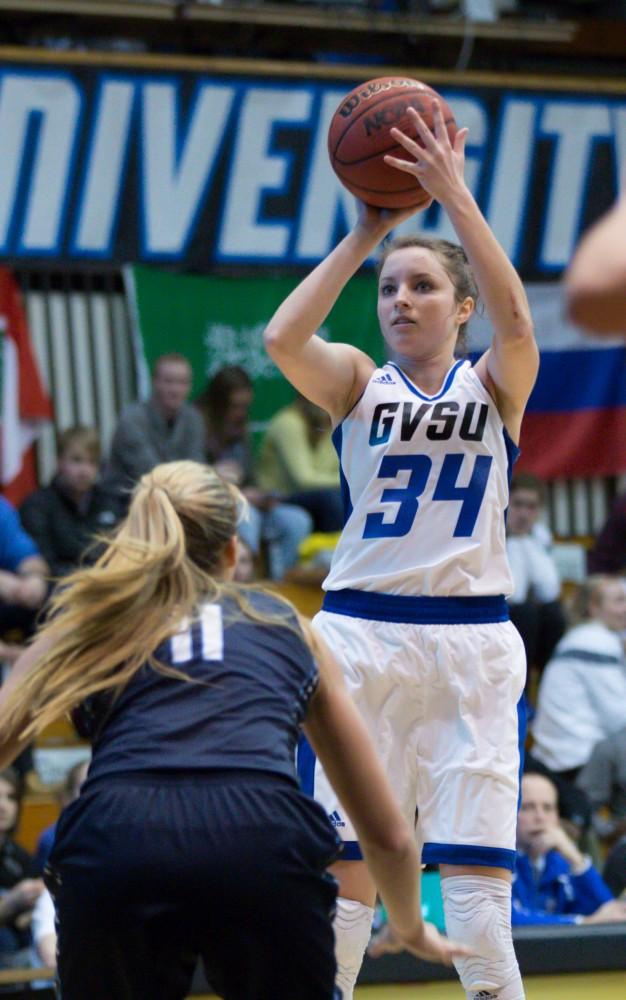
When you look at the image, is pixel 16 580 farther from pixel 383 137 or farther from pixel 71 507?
pixel 383 137

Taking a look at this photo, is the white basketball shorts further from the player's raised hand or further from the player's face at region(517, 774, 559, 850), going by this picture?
the player's face at region(517, 774, 559, 850)

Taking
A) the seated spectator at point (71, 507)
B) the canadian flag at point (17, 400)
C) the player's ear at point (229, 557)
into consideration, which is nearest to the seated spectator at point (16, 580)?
the seated spectator at point (71, 507)

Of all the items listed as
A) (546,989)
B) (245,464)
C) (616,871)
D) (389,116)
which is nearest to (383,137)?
(389,116)

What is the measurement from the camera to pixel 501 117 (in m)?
10.9

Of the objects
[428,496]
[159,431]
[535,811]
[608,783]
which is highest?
[159,431]

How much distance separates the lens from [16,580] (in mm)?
7602

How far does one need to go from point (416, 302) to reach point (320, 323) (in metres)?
0.27

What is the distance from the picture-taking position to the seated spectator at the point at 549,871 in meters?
6.57

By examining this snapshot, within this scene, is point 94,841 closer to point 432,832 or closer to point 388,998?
point 432,832

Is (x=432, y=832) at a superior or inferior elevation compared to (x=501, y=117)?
inferior

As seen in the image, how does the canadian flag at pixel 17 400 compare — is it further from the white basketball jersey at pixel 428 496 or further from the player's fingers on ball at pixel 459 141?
the player's fingers on ball at pixel 459 141

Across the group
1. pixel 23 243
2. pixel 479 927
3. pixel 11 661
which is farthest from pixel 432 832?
pixel 23 243

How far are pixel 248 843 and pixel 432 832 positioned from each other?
140 centimetres

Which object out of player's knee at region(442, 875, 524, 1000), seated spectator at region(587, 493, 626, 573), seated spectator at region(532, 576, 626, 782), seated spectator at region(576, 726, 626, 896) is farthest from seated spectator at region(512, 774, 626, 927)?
player's knee at region(442, 875, 524, 1000)
